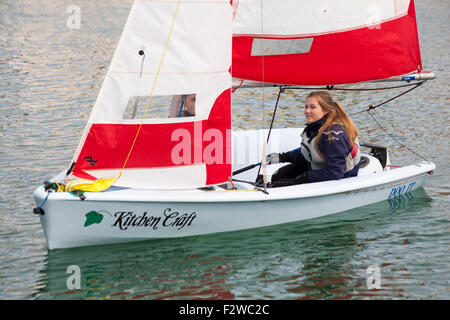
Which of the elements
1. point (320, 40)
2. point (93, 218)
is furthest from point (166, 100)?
point (320, 40)

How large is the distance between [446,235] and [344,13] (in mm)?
2505

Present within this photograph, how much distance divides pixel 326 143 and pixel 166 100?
5.51 ft

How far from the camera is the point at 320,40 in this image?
710cm

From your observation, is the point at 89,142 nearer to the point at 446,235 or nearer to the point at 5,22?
the point at 446,235

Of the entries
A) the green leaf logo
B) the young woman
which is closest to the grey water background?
the green leaf logo

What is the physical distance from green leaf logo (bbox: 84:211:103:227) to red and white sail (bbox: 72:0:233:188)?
34 cm

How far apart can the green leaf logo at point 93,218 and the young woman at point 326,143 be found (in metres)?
1.88

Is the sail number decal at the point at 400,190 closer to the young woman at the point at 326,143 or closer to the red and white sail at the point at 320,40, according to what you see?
the young woman at the point at 326,143

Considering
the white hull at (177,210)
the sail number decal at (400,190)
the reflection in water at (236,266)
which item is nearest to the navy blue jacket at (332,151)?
the white hull at (177,210)

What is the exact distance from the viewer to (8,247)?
21.1ft

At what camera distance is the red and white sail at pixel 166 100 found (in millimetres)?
5898

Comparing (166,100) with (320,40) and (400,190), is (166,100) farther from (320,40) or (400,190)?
(400,190)

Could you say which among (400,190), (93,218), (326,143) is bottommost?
(93,218)
